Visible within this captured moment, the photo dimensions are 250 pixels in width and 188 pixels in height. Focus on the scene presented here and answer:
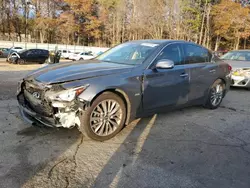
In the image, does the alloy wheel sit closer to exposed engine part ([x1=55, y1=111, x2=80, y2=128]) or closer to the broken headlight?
exposed engine part ([x1=55, y1=111, x2=80, y2=128])

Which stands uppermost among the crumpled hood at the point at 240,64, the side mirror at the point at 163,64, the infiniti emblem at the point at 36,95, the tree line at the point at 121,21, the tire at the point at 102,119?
the tree line at the point at 121,21

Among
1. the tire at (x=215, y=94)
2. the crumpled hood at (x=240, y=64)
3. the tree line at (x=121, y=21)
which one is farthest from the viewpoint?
the tree line at (x=121, y=21)

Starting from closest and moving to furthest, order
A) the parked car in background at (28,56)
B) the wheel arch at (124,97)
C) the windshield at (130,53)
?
the wheel arch at (124,97) → the windshield at (130,53) → the parked car in background at (28,56)

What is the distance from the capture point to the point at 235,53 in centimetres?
917

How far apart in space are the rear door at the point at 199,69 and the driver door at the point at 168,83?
18 cm

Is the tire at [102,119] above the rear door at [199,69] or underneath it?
underneath

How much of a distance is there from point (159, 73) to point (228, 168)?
1.76 meters

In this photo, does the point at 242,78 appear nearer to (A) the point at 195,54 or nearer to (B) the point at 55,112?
(A) the point at 195,54

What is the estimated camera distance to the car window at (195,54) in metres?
4.34

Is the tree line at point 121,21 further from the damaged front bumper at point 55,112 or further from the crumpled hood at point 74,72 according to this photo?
the damaged front bumper at point 55,112

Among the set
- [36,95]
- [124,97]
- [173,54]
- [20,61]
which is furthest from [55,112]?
[20,61]

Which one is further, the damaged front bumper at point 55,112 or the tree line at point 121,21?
the tree line at point 121,21

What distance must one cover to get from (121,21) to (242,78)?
133ft

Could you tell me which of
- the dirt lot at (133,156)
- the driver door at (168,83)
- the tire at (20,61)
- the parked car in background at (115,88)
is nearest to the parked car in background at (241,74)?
the parked car in background at (115,88)
